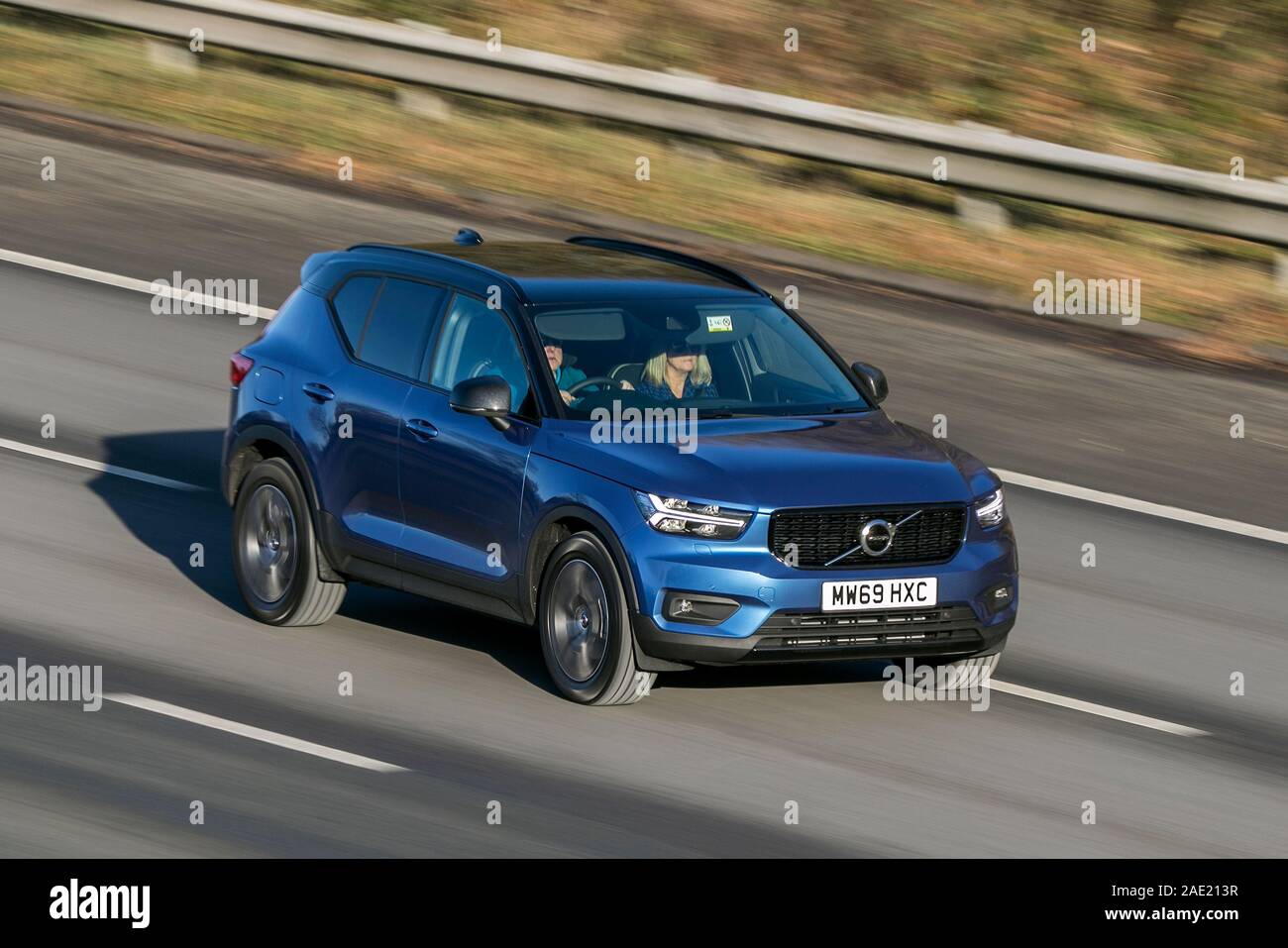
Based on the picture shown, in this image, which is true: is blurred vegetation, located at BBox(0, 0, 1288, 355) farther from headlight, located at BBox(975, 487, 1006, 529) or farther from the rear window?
the rear window

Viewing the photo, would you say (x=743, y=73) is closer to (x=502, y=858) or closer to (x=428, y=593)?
(x=428, y=593)

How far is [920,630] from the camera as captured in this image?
974 centimetres

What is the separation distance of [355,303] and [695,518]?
8.93 feet

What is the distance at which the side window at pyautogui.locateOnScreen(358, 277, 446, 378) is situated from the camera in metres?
10.9

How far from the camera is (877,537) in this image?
Result: 961cm

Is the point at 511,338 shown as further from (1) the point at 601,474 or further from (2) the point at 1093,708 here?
(2) the point at 1093,708

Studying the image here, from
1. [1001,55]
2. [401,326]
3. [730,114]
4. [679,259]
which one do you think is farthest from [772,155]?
[401,326]

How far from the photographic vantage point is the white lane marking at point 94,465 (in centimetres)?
1383

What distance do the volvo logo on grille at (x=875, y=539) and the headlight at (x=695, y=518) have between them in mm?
437

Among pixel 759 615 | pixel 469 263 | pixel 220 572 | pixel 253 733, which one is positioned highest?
pixel 469 263

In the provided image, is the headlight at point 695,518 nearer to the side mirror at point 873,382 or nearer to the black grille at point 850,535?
the black grille at point 850,535

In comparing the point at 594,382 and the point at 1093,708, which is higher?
the point at 594,382
